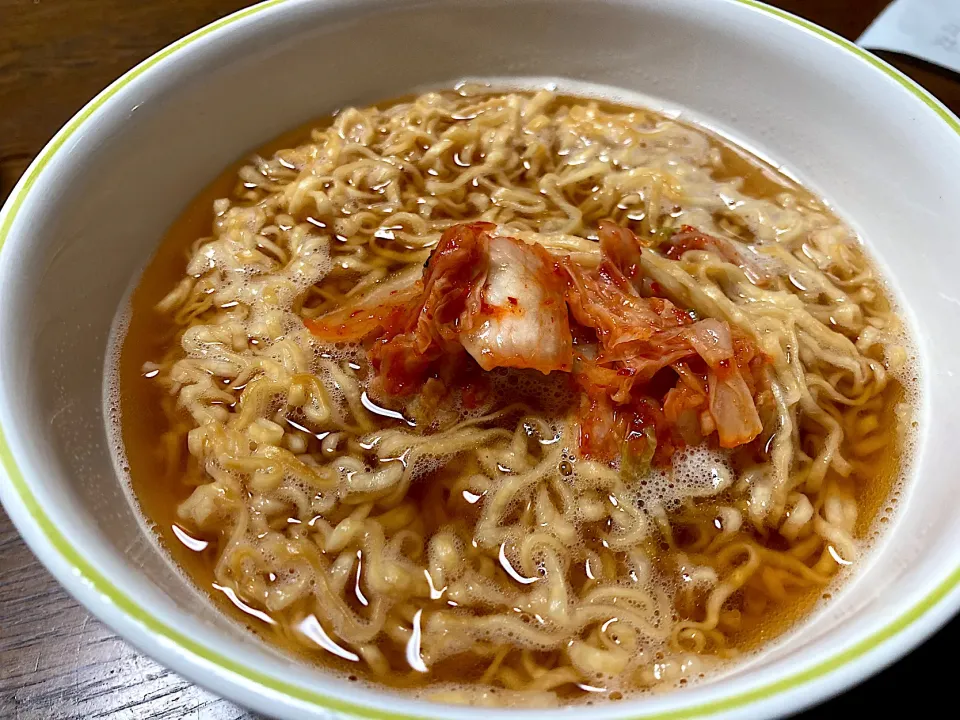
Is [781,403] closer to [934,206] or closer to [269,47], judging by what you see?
[934,206]

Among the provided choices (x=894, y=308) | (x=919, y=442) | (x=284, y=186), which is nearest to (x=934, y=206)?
(x=894, y=308)

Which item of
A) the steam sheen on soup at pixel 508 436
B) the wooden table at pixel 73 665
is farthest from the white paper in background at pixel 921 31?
the steam sheen on soup at pixel 508 436

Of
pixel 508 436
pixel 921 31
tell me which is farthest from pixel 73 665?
pixel 921 31

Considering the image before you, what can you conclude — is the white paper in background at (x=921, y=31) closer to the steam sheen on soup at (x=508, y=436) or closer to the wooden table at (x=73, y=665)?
the wooden table at (x=73, y=665)

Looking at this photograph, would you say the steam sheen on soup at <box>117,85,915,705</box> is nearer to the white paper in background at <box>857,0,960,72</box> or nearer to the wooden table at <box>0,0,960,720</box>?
the wooden table at <box>0,0,960,720</box>

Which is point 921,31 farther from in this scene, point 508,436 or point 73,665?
point 73,665
